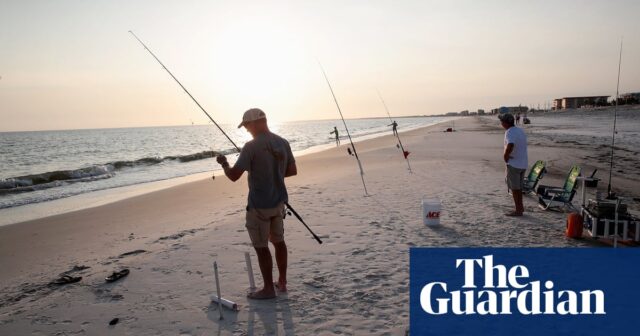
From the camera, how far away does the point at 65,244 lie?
23.5ft

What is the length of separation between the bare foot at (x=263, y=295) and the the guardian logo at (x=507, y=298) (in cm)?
162

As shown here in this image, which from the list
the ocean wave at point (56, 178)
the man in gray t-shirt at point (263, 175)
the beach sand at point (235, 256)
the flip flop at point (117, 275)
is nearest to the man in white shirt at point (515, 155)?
the beach sand at point (235, 256)

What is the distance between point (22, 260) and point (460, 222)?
293 inches

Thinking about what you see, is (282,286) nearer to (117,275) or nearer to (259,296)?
(259,296)

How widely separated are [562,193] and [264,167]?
632cm

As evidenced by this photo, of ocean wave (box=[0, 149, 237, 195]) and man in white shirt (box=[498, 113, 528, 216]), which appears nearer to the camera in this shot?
man in white shirt (box=[498, 113, 528, 216])

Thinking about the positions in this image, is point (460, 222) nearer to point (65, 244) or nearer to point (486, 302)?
point (486, 302)

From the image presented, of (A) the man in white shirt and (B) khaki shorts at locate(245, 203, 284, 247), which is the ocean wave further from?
(B) khaki shorts at locate(245, 203, 284, 247)

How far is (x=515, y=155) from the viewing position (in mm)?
7105

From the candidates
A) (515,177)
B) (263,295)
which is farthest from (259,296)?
(515,177)

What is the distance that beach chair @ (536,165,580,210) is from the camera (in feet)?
23.4

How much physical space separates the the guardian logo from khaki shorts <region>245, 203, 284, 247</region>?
1.73 meters

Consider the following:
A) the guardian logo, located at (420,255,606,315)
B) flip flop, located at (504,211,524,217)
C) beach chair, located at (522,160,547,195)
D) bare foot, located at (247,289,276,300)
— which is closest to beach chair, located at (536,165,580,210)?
beach chair, located at (522,160,547,195)

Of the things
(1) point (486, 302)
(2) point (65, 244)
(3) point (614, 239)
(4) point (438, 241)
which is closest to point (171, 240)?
(2) point (65, 244)
